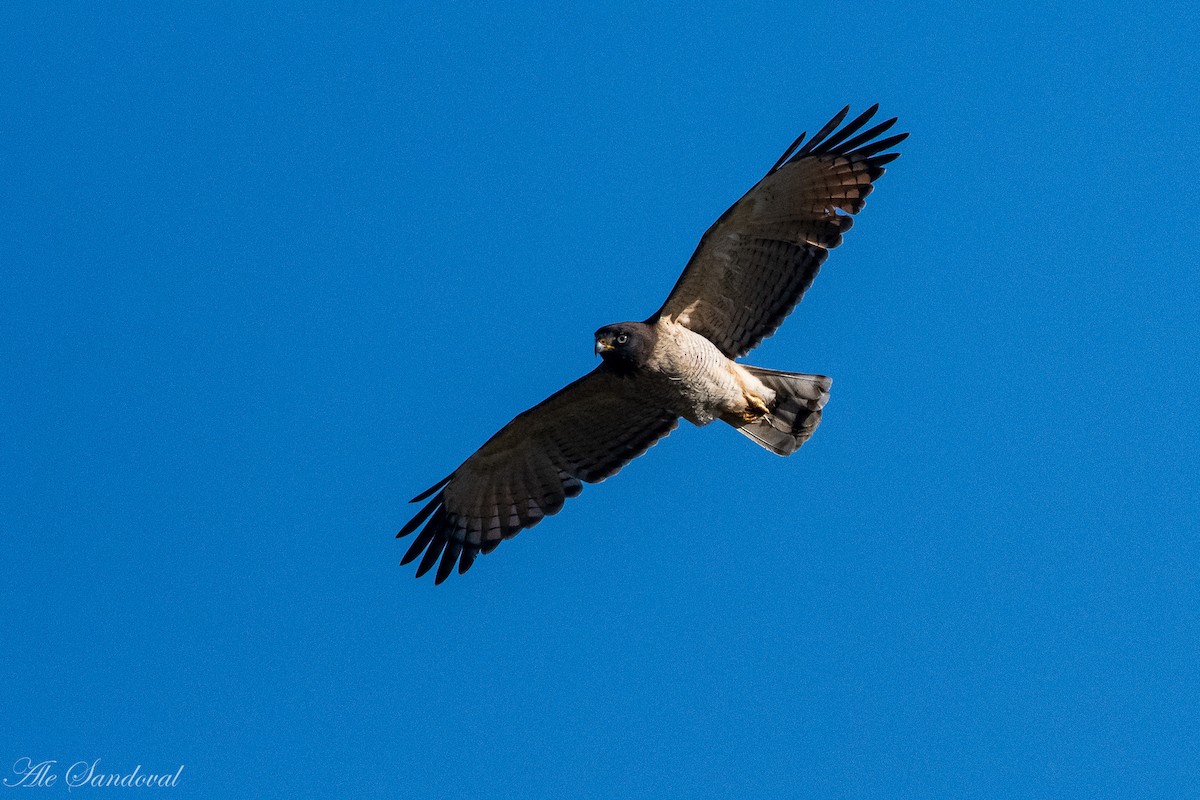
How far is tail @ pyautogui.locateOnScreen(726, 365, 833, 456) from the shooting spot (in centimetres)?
1248

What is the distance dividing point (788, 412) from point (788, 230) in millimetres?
1486

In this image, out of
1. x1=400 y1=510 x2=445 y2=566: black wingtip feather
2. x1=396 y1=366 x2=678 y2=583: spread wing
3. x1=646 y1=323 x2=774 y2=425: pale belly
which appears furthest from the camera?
x1=400 y1=510 x2=445 y2=566: black wingtip feather

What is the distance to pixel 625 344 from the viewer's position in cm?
1174

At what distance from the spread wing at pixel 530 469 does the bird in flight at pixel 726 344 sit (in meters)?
0.01

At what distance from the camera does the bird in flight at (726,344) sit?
1204 cm

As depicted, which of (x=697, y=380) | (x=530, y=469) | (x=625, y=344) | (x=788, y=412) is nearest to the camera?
(x=625, y=344)

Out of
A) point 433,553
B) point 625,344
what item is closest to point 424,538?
point 433,553

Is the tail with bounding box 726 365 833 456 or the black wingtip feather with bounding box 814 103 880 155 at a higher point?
the black wingtip feather with bounding box 814 103 880 155

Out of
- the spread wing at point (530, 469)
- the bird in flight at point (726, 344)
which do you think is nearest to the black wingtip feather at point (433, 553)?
the spread wing at point (530, 469)

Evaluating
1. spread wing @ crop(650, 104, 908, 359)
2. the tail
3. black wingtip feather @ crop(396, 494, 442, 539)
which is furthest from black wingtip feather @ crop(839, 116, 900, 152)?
black wingtip feather @ crop(396, 494, 442, 539)

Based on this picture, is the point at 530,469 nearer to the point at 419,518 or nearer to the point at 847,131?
the point at 419,518

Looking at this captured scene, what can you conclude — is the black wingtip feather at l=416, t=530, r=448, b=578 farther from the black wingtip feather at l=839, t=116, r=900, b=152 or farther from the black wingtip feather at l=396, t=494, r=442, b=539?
the black wingtip feather at l=839, t=116, r=900, b=152

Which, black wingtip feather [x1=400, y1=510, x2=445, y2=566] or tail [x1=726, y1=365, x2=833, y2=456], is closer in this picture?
tail [x1=726, y1=365, x2=833, y2=456]

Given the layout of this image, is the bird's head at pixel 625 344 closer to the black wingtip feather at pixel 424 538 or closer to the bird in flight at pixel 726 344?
the bird in flight at pixel 726 344
